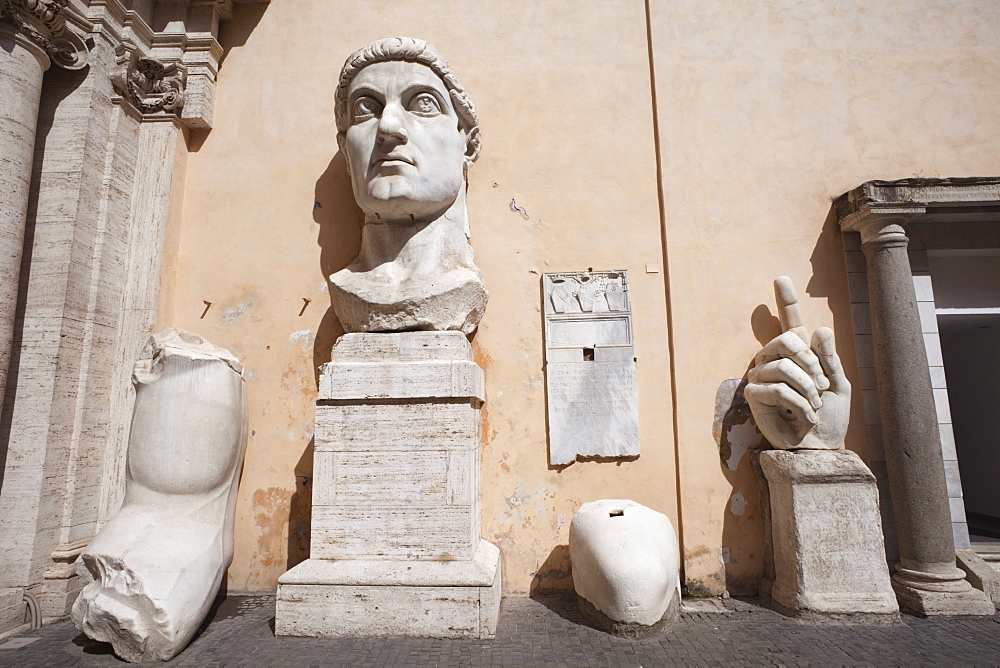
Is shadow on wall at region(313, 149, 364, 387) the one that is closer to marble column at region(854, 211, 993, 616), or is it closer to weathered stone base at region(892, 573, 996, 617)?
marble column at region(854, 211, 993, 616)

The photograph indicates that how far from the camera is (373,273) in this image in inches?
121

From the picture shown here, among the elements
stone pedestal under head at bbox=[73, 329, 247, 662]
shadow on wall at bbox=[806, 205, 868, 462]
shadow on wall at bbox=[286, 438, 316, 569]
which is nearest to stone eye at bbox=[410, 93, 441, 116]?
stone pedestal under head at bbox=[73, 329, 247, 662]

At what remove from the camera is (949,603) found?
2.82 meters

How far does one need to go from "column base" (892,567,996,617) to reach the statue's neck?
9.20 feet

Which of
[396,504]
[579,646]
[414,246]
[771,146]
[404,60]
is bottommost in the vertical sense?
[579,646]

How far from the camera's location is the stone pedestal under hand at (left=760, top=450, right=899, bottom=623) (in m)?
2.70

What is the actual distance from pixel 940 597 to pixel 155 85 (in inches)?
207

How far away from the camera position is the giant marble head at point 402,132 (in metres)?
3.02

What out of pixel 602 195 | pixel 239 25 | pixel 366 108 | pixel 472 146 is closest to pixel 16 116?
pixel 239 25

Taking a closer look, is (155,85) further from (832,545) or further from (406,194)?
(832,545)

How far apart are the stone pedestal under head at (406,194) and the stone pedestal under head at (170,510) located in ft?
2.56

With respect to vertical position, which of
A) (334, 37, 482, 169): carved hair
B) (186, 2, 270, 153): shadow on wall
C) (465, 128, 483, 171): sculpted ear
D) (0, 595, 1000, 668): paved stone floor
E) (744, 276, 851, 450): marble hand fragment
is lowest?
(0, 595, 1000, 668): paved stone floor

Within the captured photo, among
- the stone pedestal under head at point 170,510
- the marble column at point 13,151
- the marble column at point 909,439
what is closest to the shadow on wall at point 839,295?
the marble column at point 909,439

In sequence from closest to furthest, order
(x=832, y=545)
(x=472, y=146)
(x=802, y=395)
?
(x=832, y=545) < (x=802, y=395) < (x=472, y=146)
